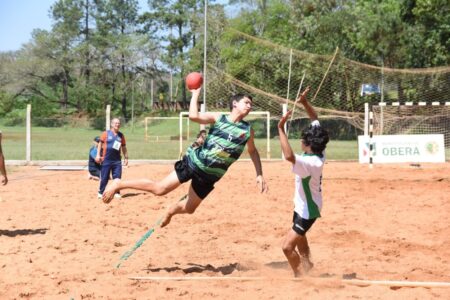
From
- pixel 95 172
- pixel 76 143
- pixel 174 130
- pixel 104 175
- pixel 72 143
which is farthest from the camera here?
pixel 174 130

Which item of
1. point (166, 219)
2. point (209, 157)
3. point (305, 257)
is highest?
point (209, 157)

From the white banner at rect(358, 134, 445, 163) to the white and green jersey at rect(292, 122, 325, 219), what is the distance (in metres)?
13.7

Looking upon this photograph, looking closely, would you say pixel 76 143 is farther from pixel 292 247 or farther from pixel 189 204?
pixel 292 247

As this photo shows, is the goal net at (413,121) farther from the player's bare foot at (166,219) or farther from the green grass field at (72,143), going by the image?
the player's bare foot at (166,219)

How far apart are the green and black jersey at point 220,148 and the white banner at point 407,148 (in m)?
13.4

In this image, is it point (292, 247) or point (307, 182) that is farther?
point (292, 247)

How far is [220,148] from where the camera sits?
6.86 meters

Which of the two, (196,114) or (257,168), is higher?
(196,114)

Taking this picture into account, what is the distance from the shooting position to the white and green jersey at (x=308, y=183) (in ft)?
20.1

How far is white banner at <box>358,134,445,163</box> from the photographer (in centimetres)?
1944

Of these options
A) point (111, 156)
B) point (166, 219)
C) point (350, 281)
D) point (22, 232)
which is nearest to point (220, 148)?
point (166, 219)

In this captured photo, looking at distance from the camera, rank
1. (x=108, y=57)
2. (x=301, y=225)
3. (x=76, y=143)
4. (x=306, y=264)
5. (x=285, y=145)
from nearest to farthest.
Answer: (x=285, y=145)
(x=301, y=225)
(x=306, y=264)
(x=76, y=143)
(x=108, y=57)

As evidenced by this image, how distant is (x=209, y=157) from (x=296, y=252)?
4.77 ft

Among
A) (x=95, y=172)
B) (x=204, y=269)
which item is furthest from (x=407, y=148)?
(x=204, y=269)
